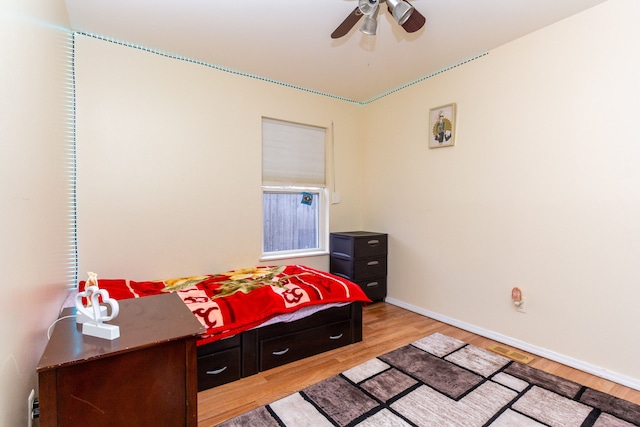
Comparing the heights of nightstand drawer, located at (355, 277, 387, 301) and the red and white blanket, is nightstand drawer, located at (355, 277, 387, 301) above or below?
below

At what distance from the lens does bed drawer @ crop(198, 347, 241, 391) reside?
1.95 meters

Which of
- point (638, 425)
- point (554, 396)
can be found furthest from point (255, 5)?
point (638, 425)

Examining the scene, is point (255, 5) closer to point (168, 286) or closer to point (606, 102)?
point (168, 286)

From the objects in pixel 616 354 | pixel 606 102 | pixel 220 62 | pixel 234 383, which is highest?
pixel 220 62

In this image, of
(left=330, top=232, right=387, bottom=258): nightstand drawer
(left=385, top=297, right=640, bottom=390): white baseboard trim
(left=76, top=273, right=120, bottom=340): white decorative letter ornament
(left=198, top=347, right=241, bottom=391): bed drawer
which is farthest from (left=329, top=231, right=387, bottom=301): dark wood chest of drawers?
(left=76, top=273, right=120, bottom=340): white decorative letter ornament

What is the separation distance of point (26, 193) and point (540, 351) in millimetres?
3320

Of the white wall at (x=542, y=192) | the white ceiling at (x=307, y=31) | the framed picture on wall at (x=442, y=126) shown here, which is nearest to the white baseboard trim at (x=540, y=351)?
the white wall at (x=542, y=192)

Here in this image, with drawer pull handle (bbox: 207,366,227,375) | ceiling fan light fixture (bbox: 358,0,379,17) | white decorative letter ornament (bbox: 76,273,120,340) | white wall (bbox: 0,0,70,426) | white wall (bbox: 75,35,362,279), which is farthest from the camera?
white wall (bbox: 75,35,362,279)

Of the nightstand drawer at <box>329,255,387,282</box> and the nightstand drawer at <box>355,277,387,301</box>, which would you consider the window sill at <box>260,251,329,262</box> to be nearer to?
the nightstand drawer at <box>329,255,387,282</box>

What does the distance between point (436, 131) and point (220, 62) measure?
2.20m

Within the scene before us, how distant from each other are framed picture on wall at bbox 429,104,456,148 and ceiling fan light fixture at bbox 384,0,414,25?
4.77 ft

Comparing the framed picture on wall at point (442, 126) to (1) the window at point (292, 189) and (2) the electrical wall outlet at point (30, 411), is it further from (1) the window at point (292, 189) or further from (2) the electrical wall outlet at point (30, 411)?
(2) the electrical wall outlet at point (30, 411)

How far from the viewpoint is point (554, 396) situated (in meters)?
1.87

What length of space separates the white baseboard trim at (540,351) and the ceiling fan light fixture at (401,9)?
2.56 meters
